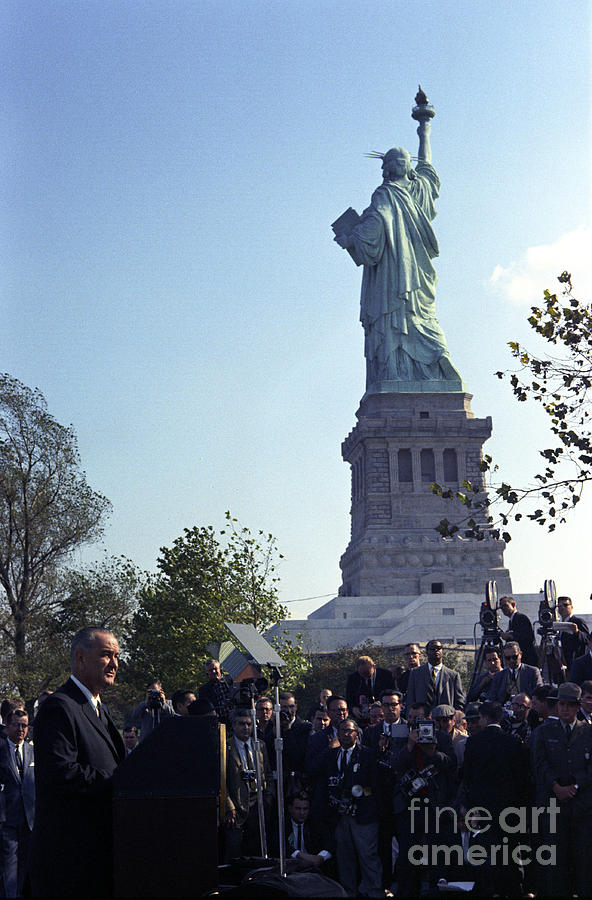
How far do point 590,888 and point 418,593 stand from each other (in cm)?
5019

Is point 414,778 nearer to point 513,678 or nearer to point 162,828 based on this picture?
point 513,678

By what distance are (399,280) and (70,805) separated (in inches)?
2474

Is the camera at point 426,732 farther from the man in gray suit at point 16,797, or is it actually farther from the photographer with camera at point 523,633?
the photographer with camera at point 523,633

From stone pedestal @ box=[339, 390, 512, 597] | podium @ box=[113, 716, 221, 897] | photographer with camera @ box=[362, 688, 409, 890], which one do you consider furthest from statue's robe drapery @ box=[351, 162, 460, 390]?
podium @ box=[113, 716, 221, 897]

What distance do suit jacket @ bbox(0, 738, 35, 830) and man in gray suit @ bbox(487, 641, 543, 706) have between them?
608 cm

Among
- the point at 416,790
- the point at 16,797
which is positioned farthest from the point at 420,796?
Answer: the point at 16,797

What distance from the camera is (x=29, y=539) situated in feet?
134

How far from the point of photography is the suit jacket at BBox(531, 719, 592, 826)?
10984 mm

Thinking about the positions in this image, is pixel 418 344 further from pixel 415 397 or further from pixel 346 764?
pixel 346 764

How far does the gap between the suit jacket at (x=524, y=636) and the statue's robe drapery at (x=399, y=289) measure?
1907 inches

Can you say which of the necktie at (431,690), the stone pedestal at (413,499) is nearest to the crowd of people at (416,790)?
the necktie at (431,690)

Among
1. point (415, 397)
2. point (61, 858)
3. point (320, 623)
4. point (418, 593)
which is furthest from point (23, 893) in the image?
point (415, 397)

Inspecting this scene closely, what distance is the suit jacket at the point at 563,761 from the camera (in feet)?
36.0

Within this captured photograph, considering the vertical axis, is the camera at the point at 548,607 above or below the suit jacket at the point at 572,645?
above
